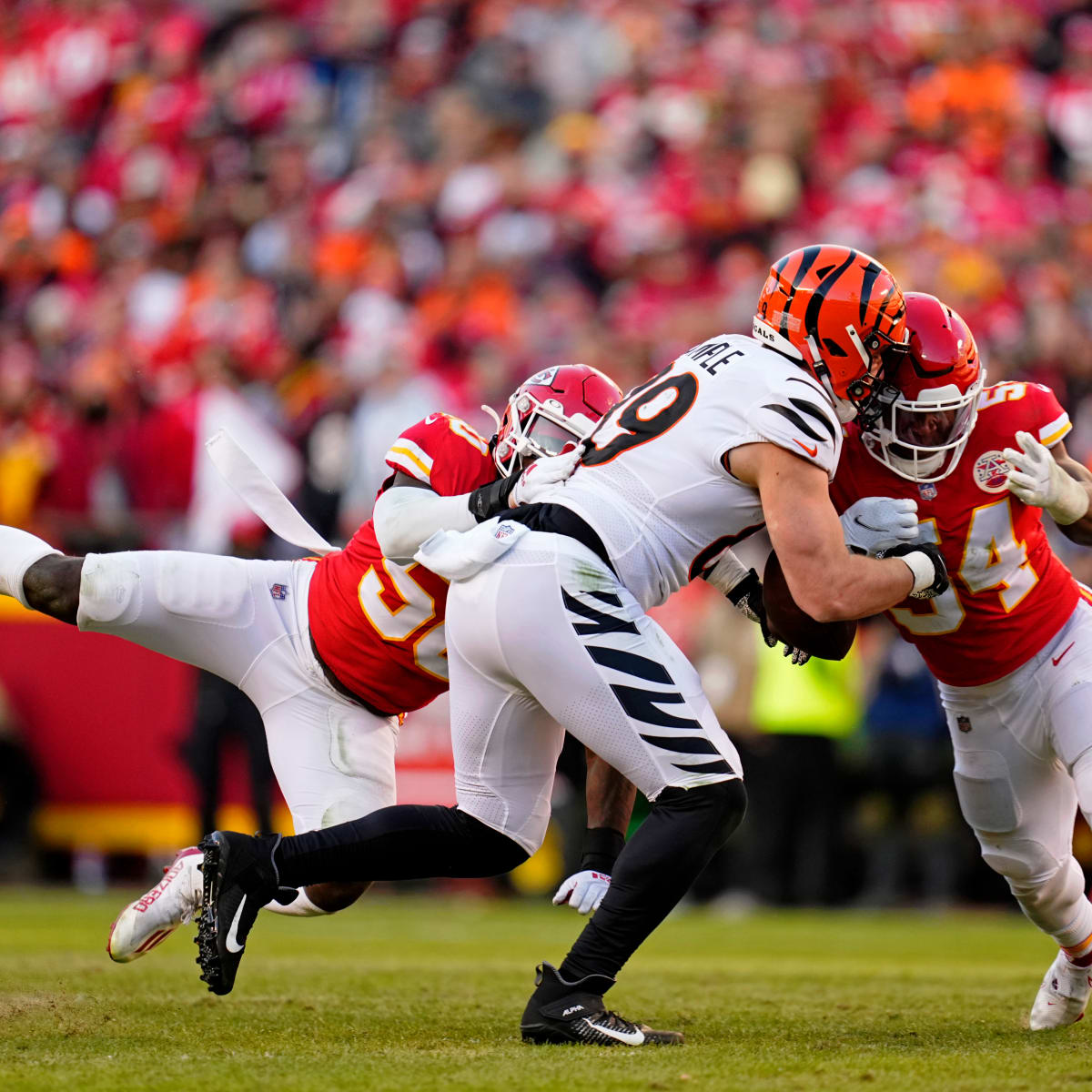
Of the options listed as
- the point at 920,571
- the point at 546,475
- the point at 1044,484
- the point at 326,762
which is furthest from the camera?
the point at 326,762

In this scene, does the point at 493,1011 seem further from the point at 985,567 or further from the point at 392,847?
the point at 985,567

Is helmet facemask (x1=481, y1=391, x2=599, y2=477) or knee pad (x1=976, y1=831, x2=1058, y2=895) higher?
helmet facemask (x1=481, y1=391, x2=599, y2=477)

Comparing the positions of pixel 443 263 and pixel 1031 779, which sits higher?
pixel 443 263

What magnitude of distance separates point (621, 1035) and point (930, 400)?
5.78 ft

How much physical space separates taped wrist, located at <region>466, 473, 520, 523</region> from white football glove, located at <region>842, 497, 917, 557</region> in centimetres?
86

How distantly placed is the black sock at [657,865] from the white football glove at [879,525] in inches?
29.3

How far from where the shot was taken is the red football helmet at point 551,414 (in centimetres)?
460

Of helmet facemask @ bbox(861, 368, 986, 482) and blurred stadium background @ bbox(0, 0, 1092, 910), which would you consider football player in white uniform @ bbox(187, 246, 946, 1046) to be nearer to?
helmet facemask @ bbox(861, 368, 986, 482)

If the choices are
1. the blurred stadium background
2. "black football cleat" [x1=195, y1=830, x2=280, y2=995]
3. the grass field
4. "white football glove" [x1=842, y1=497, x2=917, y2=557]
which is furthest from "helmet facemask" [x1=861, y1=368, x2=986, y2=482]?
the blurred stadium background

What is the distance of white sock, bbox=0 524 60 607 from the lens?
470 cm

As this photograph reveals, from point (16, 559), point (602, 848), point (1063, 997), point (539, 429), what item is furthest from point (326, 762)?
point (1063, 997)

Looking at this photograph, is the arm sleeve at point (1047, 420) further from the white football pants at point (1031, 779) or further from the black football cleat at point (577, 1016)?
the black football cleat at point (577, 1016)

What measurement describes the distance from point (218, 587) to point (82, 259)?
362 inches

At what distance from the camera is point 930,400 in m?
4.46
